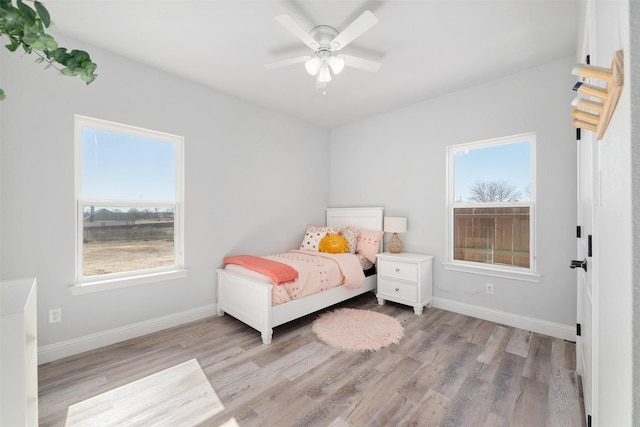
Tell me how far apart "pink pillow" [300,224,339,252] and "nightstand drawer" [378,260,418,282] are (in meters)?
0.85

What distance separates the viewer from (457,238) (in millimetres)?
3410

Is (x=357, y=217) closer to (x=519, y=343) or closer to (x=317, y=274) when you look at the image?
(x=317, y=274)

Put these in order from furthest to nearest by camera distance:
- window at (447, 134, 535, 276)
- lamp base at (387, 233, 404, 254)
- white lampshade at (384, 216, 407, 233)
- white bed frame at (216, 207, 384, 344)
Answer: lamp base at (387, 233, 404, 254), white lampshade at (384, 216, 407, 233), window at (447, 134, 535, 276), white bed frame at (216, 207, 384, 344)

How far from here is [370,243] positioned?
390 cm

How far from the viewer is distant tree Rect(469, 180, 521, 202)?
9.94 ft

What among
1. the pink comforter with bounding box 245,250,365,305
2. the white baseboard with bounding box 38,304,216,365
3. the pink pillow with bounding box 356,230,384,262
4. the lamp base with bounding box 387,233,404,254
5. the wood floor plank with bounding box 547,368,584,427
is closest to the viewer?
the wood floor plank with bounding box 547,368,584,427

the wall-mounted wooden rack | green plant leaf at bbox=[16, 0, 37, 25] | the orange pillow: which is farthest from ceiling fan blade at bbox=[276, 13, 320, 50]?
the orange pillow

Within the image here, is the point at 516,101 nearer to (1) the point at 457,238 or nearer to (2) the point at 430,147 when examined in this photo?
(2) the point at 430,147

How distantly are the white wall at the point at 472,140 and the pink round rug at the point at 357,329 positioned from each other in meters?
0.98

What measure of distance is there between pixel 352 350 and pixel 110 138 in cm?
301

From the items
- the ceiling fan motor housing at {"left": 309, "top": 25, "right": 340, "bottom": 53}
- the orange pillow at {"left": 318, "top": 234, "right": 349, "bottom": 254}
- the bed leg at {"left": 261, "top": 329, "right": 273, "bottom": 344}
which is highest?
the ceiling fan motor housing at {"left": 309, "top": 25, "right": 340, "bottom": 53}

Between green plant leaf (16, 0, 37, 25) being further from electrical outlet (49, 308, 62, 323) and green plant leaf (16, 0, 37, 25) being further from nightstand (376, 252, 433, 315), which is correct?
nightstand (376, 252, 433, 315)

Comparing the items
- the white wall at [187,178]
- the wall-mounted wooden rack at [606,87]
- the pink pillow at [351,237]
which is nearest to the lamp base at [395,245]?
the pink pillow at [351,237]

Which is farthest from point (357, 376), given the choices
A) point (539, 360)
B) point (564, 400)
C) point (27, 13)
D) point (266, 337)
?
point (27, 13)
